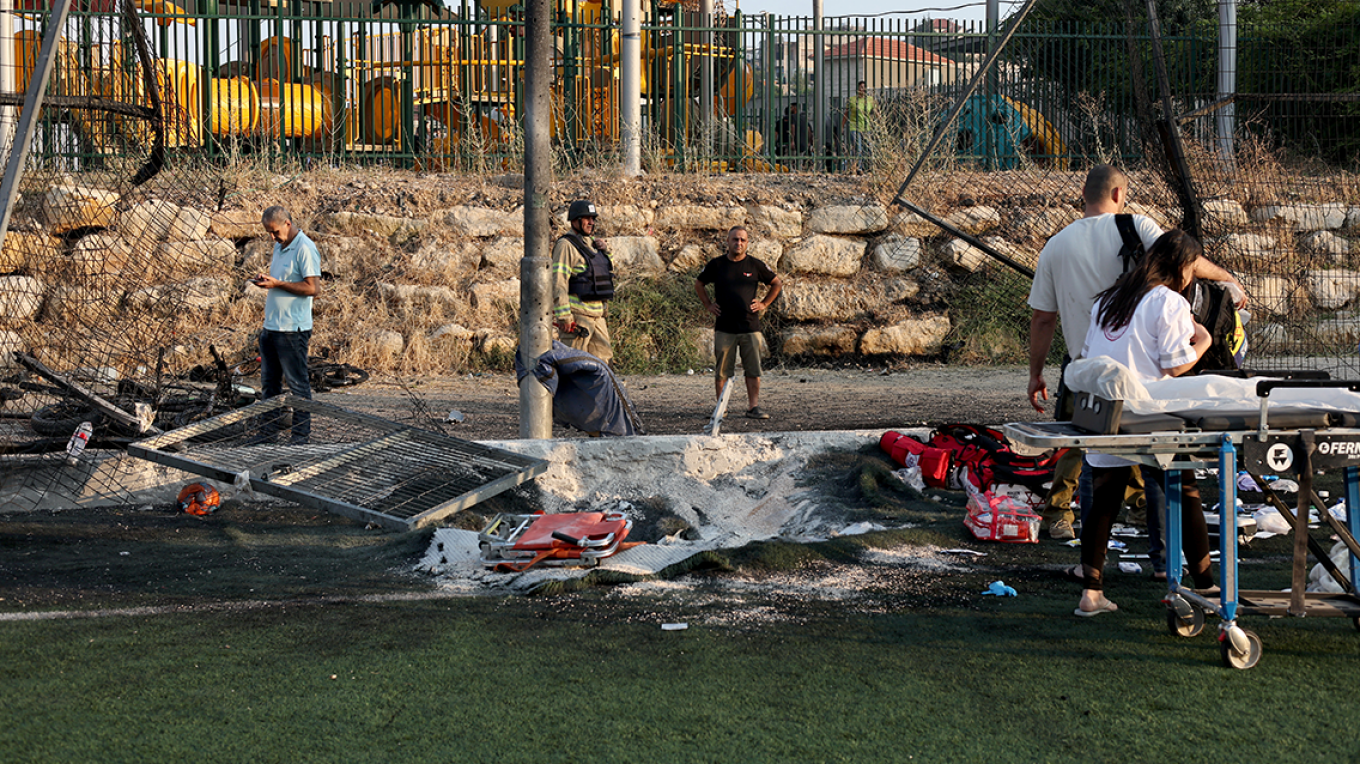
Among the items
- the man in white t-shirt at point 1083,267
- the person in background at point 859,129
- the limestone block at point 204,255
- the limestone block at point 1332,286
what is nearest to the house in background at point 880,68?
the person in background at point 859,129

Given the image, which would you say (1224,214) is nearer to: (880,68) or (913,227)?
(913,227)

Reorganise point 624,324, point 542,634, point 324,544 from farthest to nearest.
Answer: point 624,324 → point 324,544 → point 542,634

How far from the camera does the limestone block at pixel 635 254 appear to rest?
14.1 m

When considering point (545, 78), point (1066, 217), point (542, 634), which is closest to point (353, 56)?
point (545, 78)

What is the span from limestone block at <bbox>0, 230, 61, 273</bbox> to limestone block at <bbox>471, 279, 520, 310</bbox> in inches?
164

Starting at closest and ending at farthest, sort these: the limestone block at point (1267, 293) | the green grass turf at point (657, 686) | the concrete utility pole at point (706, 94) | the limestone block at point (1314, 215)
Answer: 1. the green grass turf at point (657, 686)
2. the limestone block at point (1267, 293)
3. the limestone block at point (1314, 215)
4. the concrete utility pole at point (706, 94)

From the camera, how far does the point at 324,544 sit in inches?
249

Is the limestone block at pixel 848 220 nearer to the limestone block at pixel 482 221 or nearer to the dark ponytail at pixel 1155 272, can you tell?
the limestone block at pixel 482 221

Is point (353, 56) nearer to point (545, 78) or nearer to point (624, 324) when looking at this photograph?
point (624, 324)

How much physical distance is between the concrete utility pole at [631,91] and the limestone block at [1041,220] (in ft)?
15.2

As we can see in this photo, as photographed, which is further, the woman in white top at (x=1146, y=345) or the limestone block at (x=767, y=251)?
the limestone block at (x=767, y=251)

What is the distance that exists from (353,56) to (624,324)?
492cm

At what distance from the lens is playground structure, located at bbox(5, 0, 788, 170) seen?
14250mm

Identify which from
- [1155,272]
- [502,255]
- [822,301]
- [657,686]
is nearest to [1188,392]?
[1155,272]
